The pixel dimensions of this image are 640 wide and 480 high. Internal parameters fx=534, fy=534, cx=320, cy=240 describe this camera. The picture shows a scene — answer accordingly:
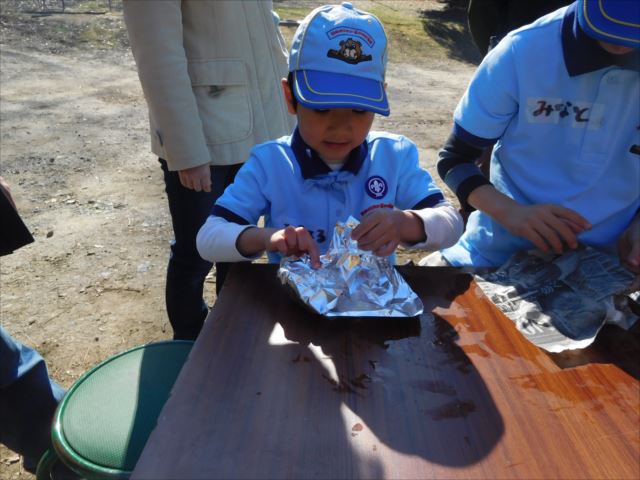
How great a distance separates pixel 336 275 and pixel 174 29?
88 cm

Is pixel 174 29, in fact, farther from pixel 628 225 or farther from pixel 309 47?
pixel 628 225

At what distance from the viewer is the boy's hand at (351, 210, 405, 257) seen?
42.1 inches

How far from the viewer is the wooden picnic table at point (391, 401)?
0.72 m

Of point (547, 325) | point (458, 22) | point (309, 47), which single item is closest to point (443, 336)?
point (547, 325)

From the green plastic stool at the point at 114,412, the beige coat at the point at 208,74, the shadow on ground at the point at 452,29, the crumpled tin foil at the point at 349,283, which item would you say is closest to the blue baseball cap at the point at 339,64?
the crumpled tin foil at the point at 349,283

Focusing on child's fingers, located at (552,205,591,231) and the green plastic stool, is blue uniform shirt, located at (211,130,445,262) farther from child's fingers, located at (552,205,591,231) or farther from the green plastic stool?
the green plastic stool

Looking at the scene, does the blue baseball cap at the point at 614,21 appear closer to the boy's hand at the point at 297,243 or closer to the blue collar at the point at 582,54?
the blue collar at the point at 582,54

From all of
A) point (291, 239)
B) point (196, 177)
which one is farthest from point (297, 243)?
point (196, 177)

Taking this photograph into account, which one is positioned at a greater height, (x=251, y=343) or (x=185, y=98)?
(x=185, y=98)

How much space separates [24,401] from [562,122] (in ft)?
5.27

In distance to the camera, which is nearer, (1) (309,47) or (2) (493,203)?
(1) (309,47)

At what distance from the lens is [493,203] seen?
1.28 meters

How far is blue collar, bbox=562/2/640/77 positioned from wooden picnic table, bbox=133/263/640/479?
0.59 metres

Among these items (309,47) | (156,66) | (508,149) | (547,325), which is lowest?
(547,325)
